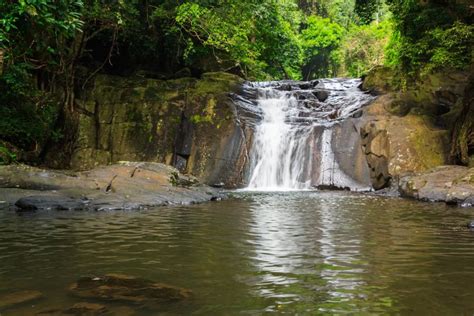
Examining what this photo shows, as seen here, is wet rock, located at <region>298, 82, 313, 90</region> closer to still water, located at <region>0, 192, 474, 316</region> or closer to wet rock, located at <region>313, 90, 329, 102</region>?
wet rock, located at <region>313, 90, 329, 102</region>

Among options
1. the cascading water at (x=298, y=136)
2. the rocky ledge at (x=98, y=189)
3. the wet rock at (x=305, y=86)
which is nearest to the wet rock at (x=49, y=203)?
the rocky ledge at (x=98, y=189)

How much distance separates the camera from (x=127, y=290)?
3854 millimetres

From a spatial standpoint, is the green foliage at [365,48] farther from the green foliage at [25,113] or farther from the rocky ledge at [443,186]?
the green foliage at [25,113]

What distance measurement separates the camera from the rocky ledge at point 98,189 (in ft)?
33.0

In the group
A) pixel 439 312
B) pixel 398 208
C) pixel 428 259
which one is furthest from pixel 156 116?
pixel 439 312

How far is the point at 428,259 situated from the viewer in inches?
206

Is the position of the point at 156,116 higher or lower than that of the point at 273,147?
higher

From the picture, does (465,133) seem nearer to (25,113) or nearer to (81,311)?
(81,311)

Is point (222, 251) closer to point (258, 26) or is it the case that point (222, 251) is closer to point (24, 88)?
point (24, 88)

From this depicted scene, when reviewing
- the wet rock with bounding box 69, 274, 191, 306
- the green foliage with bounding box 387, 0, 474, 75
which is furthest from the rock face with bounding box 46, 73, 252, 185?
the wet rock with bounding box 69, 274, 191, 306

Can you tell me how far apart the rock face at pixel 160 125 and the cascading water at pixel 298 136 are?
1106mm

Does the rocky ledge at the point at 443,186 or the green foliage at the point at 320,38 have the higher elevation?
the green foliage at the point at 320,38

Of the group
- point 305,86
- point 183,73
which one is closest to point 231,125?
point 305,86

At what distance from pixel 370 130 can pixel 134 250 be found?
44.1 feet
